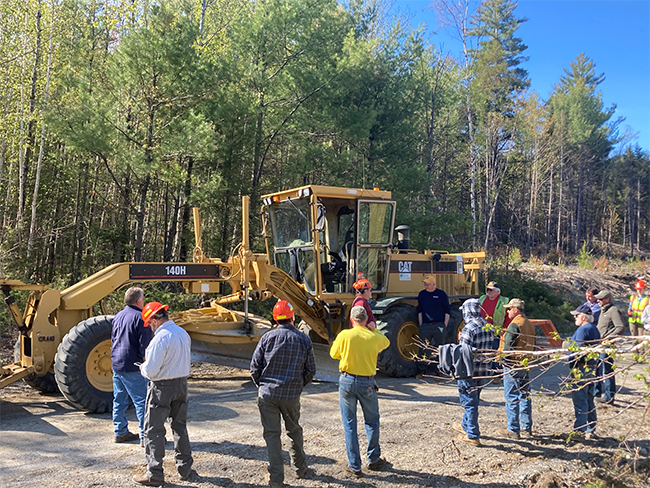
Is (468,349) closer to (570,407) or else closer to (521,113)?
(570,407)

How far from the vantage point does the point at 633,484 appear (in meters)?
4.96

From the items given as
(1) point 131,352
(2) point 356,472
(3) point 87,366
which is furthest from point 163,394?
(3) point 87,366

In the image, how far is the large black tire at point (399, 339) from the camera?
910 cm

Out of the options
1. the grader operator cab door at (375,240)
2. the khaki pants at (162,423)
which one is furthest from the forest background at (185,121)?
the khaki pants at (162,423)

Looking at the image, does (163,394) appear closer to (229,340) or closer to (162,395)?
(162,395)

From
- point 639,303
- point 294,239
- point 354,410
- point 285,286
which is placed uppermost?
point 294,239

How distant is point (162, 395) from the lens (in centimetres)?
458

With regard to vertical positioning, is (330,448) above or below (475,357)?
below

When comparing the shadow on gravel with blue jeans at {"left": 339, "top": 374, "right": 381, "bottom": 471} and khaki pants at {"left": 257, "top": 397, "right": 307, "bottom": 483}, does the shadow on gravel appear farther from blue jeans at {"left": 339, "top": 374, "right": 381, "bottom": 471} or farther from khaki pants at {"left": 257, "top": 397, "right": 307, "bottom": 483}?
blue jeans at {"left": 339, "top": 374, "right": 381, "bottom": 471}

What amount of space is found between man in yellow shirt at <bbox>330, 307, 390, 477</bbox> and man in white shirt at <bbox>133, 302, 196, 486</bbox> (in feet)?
4.57

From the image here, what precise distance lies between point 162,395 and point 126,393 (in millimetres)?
1250

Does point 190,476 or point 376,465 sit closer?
point 190,476

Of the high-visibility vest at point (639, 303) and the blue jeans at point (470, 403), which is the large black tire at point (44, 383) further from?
the high-visibility vest at point (639, 303)

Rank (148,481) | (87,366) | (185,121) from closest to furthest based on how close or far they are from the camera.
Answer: (148,481) → (87,366) → (185,121)
